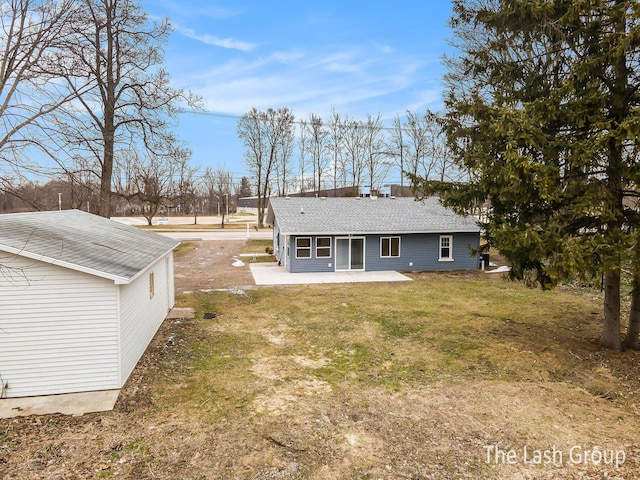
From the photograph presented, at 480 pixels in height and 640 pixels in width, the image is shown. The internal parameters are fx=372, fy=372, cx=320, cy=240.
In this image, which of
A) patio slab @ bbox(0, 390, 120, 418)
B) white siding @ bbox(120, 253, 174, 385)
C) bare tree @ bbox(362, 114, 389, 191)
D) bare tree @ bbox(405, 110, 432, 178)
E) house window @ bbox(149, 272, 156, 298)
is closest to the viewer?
patio slab @ bbox(0, 390, 120, 418)

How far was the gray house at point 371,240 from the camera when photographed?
19375mm

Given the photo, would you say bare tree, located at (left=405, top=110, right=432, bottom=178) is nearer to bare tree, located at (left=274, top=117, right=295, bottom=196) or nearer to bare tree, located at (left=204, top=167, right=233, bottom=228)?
bare tree, located at (left=274, top=117, right=295, bottom=196)

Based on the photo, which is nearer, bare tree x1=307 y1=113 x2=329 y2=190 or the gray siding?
the gray siding

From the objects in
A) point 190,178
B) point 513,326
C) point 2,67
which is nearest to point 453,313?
point 513,326

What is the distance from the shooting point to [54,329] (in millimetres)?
6762

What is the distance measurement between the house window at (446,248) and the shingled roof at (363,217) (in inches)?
24.2

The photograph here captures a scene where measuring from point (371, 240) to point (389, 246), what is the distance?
113 centimetres

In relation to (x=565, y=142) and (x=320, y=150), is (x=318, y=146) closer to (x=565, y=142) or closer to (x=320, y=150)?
(x=320, y=150)

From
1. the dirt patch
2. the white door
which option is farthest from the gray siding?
the dirt patch

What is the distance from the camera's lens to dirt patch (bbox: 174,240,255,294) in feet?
55.0

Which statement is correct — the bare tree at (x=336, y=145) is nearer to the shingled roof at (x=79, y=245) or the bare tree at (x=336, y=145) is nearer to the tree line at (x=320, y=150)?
the tree line at (x=320, y=150)

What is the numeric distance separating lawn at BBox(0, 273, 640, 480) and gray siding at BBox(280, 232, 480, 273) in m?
7.88

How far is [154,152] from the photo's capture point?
15781 mm

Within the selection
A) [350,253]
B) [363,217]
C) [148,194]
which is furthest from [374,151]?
[148,194]
